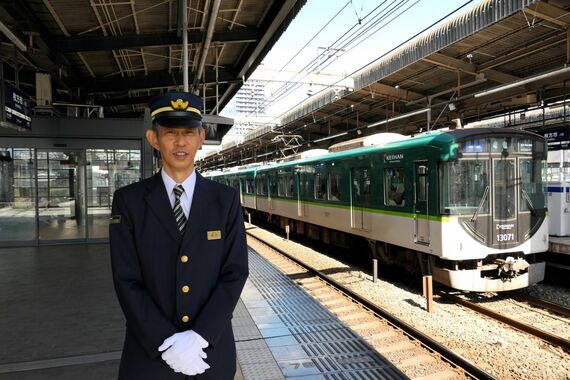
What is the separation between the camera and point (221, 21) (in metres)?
8.34

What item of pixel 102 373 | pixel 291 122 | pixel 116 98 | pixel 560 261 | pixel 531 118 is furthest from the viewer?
pixel 291 122

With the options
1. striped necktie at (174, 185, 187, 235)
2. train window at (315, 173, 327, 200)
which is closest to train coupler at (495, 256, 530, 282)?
train window at (315, 173, 327, 200)

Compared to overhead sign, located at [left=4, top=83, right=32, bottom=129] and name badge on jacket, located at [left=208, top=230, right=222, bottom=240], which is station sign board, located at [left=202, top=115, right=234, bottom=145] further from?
name badge on jacket, located at [left=208, top=230, right=222, bottom=240]

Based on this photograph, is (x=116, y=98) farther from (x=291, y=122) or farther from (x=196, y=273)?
(x=196, y=273)

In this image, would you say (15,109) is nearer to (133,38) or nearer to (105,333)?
(133,38)

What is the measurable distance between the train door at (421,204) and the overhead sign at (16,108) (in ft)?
22.2

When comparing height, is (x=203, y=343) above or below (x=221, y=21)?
below

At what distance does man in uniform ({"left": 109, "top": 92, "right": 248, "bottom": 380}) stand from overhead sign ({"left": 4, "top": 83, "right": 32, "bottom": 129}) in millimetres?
6640

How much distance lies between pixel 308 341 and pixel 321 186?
8.25 meters

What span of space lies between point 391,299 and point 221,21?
5717mm

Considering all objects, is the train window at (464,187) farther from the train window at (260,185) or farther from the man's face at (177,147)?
the train window at (260,185)

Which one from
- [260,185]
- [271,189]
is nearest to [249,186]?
[260,185]

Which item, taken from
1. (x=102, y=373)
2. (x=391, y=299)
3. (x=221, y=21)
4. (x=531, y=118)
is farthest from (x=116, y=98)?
(x=531, y=118)

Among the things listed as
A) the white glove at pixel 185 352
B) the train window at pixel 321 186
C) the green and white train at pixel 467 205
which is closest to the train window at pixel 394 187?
the green and white train at pixel 467 205
